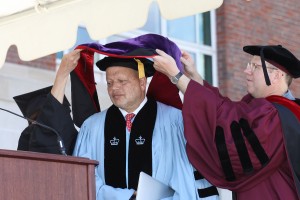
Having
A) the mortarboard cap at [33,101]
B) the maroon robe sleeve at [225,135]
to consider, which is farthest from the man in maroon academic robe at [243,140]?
the mortarboard cap at [33,101]

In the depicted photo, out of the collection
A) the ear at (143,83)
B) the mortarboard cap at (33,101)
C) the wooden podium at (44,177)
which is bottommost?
the wooden podium at (44,177)

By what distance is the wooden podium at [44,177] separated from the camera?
198 inches

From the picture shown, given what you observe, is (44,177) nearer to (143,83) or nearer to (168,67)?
(168,67)

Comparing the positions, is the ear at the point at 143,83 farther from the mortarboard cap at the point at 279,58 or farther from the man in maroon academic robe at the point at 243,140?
the mortarboard cap at the point at 279,58

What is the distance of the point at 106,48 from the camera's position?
6.62 metres

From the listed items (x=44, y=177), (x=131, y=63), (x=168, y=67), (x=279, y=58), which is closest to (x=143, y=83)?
(x=131, y=63)

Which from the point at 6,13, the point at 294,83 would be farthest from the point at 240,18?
the point at 6,13

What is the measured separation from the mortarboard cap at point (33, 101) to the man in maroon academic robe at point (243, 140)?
0.94 meters

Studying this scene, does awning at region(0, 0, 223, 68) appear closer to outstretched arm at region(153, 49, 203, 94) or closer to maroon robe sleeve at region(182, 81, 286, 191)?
outstretched arm at region(153, 49, 203, 94)

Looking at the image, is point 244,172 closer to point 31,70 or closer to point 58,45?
point 58,45

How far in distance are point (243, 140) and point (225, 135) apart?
0.12 m

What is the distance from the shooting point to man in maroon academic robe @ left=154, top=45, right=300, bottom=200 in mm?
6121

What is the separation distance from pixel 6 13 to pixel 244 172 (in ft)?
6.87

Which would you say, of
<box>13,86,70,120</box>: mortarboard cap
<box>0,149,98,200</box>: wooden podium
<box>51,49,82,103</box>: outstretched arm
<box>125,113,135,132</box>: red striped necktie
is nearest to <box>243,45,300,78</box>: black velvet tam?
<box>125,113,135,132</box>: red striped necktie
